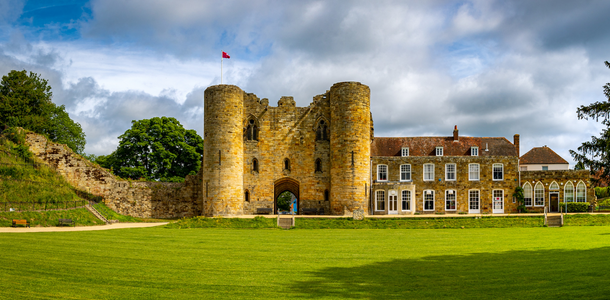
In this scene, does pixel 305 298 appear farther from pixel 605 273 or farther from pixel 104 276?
pixel 605 273

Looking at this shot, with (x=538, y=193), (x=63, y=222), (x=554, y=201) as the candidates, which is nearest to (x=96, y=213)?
(x=63, y=222)

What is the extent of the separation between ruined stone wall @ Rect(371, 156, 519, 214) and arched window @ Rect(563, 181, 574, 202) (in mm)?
3551

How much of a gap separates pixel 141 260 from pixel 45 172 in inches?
968

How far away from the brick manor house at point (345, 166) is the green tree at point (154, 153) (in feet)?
35.7

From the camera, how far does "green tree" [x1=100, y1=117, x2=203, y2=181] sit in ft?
141

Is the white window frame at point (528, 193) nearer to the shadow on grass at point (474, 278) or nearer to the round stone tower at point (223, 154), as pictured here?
the round stone tower at point (223, 154)

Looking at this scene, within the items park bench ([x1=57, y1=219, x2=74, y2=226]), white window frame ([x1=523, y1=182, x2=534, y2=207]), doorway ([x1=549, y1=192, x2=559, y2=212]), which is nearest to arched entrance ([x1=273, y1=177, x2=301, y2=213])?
park bench ([x1=57, y1=219, x2=74, y2=226])

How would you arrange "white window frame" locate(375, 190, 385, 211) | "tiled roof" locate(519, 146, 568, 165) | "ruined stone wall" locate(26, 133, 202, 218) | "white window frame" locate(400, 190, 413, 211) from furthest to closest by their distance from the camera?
1. "tiled roof" locate(519, 146, 568, 165)
2. "ruined stone wall" locate(26, 133, 202, 218)
3. "white window frame" locate(400, 190, 413, 211)
4. "white window frame" locate(375, 190, 385, 211)

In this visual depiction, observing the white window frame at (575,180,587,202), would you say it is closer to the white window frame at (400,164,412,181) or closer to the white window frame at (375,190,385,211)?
the white window frame at (400,164,412,181)

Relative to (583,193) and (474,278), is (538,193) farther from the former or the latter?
(474,278)

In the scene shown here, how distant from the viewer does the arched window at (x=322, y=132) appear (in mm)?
34094

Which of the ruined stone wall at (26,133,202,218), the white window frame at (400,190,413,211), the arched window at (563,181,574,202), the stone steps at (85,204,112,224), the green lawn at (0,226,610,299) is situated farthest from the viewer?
the arched window at (563,181,574,202)

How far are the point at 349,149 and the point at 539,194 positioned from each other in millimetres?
15040

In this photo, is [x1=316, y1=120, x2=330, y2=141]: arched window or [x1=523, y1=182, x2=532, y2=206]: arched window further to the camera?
[x1=523, y1=182, x2=532, y2=206]: arched window
